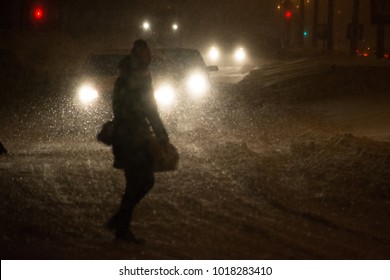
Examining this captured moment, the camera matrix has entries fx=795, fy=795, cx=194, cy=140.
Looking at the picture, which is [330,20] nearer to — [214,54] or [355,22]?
[355,22]

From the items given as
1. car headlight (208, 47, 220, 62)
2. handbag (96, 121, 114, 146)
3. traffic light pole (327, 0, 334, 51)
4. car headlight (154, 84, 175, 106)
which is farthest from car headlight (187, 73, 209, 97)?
car headlight (208, 47, 220, 62)

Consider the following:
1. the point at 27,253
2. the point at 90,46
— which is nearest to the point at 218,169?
the point at 27,253

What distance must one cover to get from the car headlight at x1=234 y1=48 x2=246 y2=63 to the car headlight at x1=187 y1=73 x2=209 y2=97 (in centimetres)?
4708

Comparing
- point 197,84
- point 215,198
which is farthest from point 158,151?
point 197,84

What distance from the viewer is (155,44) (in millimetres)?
50094

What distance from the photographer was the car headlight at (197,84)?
16219 mm

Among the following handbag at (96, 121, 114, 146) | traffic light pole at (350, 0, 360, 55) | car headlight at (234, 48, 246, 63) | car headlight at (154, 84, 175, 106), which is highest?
traffic light pole at (350, 0, 360, 55)

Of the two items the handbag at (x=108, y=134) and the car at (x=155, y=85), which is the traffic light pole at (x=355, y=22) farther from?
the handbag at (x=108, y=134)

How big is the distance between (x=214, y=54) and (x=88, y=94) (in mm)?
52195

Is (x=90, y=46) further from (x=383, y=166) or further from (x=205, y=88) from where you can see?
(x=383, y=166)

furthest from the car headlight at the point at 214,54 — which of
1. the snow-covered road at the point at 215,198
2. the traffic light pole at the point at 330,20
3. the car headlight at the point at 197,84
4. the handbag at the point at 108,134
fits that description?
the handbag at the point at 108,134

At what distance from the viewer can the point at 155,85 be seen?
15.2 m

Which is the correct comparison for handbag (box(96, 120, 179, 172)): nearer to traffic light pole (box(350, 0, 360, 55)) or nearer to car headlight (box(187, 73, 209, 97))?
car headlight (box(187, 73, 209, 97))

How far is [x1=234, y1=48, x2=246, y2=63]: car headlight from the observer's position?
216ft
